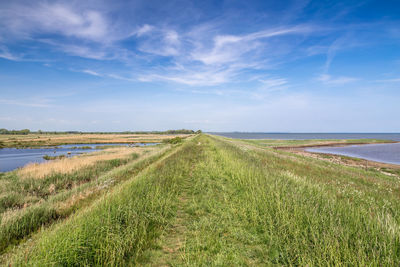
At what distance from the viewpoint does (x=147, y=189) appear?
326 inches

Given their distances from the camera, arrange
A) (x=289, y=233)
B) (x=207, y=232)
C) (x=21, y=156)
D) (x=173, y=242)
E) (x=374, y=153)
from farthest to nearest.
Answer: (x=374, y=153)
(x=21, y=156)
(x=207, y=232)
(x=173, y=242)
(x=289, y=233)

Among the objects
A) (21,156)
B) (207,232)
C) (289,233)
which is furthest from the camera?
(21,156)

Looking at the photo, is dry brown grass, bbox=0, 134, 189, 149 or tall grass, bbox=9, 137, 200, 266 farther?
dry brown grass, bbox=0, 134, 189, 149

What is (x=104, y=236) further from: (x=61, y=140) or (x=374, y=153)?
(x=61, y=140)

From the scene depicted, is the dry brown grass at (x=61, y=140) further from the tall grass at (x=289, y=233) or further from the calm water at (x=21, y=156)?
the tall grass at (x=289, y=233)

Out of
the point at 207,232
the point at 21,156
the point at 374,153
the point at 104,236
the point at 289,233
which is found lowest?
the point at 21,156

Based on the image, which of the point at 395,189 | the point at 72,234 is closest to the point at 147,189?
the point at 72,234

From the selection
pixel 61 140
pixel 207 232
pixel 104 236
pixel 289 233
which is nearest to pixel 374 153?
pixel 289 233

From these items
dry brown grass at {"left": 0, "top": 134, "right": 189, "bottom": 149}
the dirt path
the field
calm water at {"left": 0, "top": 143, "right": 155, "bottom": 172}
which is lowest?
calm water at {"left": 0, "top": 143, "right": 155, "bottom": 172}

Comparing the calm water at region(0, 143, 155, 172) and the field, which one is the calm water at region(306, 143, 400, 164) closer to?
the field

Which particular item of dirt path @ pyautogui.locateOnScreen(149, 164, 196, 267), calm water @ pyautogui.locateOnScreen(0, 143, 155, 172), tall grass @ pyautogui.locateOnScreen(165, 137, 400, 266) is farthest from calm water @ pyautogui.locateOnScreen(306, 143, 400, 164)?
calm water @ pyautogui.locateOnScreen(0, 143, 155, 172)

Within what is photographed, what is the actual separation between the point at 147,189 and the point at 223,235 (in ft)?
13.9

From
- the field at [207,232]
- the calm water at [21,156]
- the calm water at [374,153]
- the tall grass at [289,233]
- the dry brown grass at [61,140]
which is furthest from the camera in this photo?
the dry brown grass at [61,140]

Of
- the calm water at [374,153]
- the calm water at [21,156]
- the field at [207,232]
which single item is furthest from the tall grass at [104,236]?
the calm water at [374,153]
